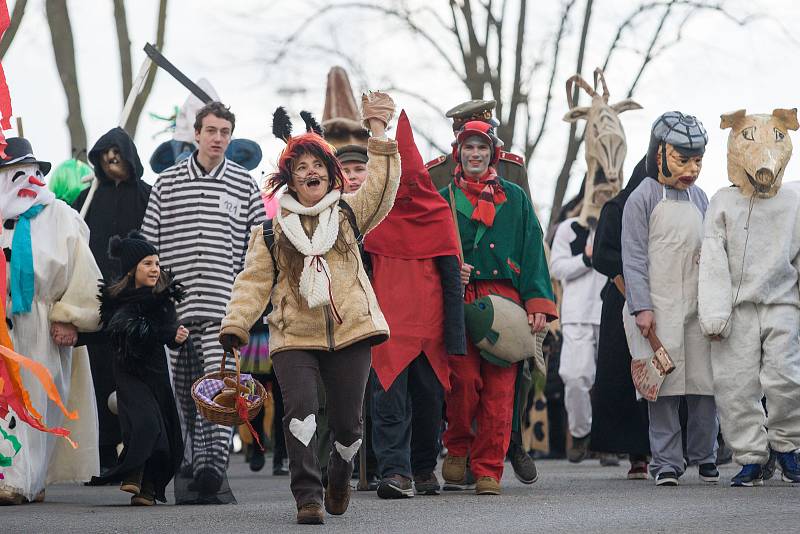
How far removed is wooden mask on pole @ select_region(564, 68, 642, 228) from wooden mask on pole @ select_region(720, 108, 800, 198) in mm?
4504

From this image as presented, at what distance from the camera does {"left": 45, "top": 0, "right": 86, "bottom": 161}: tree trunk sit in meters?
21.2

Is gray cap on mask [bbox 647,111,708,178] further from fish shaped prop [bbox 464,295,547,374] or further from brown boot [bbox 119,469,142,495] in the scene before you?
brown boot [bbox 119,469,142,495]

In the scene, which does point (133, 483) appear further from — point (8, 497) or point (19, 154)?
point (19, 154)

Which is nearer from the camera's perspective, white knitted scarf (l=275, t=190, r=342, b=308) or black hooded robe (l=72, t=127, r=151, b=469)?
white knitted scarf (l=275, t=190, r=342, b=308)

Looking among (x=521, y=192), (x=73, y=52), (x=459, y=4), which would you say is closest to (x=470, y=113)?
(x=521, y=192)

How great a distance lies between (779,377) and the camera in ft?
34.3

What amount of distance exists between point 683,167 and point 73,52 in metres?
12.1

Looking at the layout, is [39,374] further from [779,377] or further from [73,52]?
[73,52]

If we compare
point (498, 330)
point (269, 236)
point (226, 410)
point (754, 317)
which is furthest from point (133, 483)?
point (754, 317)

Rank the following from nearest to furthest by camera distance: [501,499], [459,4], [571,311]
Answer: [501,499], [571,311], [459,4]

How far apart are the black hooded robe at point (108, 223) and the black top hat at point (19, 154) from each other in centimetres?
176

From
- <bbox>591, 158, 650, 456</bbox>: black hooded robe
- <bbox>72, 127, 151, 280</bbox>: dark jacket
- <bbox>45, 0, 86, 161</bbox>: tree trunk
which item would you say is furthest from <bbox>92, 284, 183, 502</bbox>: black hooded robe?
<bbox>45, 0, 86, 161</bbox>: tree trunk

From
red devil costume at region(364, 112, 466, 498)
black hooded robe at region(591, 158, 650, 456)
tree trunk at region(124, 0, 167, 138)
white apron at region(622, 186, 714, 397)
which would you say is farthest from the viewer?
tree trunk at region(124, 0, 167, 138)

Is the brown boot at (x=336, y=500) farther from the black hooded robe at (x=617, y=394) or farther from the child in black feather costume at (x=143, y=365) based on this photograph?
the black hooded robe at (x=617, y=394)
